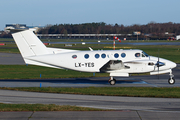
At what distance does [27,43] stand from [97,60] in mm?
6007

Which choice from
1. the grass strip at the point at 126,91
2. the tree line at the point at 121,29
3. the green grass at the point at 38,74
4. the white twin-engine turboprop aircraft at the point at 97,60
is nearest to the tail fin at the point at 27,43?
the white twin-engine turboprop aircraft at the point at 97,60

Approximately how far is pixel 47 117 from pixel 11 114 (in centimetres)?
171

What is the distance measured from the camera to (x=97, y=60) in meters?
21.9

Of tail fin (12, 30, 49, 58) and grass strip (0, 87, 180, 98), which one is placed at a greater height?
tail fin (12, 30, 49, 58)

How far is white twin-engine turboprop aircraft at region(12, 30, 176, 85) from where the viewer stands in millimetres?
21500

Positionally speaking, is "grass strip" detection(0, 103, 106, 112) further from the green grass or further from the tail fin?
the green grass

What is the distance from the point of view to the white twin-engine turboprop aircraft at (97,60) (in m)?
21.5

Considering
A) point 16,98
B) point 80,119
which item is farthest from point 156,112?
point 16,98

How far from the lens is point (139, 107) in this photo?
43.1ft

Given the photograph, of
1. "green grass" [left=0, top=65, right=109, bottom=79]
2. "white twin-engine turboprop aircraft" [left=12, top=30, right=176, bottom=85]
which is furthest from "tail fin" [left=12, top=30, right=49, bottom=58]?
"green grass" [left=0, top=65, right=109, bottom=79]

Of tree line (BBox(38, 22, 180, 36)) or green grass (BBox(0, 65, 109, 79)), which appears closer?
green grass (BBox(0, 65, 109, 79))

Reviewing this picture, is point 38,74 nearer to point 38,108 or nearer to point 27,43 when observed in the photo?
point 27,43

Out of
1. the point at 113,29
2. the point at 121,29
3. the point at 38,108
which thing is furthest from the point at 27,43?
the point at 113,29

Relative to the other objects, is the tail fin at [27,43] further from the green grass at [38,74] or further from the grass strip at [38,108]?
the grass strip at [38,108]
